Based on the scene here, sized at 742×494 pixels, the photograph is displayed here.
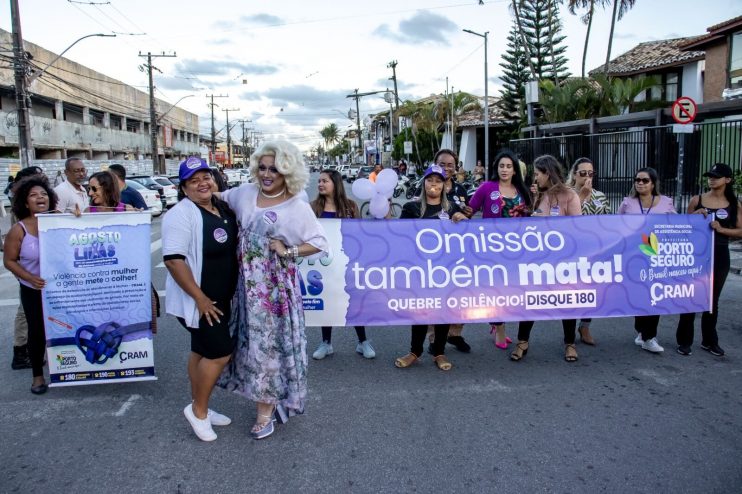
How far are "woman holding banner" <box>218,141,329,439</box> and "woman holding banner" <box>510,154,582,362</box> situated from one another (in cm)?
243

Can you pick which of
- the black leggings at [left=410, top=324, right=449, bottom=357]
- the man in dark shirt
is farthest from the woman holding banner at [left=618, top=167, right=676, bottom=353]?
the man in dark shirt

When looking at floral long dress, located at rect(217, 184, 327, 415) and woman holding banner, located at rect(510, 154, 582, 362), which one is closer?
floral long dress, located at rect(217, 184, 327, 415)

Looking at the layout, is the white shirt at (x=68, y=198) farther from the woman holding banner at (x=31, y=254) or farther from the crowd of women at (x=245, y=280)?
the crowd of women at (x=245, y=280)

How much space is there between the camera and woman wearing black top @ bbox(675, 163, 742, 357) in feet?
18.1

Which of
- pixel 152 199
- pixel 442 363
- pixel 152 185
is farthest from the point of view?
pixel 152 185

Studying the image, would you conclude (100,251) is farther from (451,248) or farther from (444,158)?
(444,158)

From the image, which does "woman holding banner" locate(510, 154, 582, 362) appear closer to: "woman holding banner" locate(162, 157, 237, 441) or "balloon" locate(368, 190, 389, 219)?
"balloon" locate(368, 190, 389, 219)

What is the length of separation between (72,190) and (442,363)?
412cm

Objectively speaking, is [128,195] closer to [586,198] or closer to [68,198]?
[68,198]

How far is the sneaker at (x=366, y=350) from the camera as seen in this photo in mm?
5633

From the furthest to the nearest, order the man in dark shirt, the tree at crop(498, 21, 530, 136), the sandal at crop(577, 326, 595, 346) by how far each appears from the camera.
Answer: the tree at crop(498, 21, 530, 136)
the man in dark shirt
the sandal at crop(577, 326, 595, 346)

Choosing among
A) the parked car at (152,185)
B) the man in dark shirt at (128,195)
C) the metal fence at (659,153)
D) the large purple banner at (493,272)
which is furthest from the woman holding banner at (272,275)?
the parked car at (152,185)

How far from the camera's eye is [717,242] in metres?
5.62

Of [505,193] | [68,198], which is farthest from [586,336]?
[68,198]
